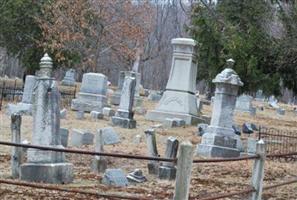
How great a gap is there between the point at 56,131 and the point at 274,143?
10.2m

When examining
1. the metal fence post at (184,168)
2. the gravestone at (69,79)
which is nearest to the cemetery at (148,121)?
the metal fence post at (184,168)

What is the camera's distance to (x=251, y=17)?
18484 millimetres

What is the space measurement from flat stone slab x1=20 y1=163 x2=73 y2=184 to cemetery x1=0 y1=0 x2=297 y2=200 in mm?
17

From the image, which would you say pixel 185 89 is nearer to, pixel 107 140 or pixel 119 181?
pixel 107 140

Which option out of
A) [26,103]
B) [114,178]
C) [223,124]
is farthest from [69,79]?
[114,178]

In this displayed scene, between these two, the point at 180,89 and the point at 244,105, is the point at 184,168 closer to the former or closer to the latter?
the point at 180,89

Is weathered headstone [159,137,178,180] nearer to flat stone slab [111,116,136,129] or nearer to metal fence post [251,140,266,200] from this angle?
metal fence post [251,140,266,200]

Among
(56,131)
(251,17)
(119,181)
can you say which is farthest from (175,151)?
(251,17)

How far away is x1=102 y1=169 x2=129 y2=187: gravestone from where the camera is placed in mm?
9656

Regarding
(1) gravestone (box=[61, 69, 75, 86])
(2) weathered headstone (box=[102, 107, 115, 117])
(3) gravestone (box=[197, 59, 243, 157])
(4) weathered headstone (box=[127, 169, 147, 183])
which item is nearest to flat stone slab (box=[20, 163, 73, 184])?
(4) weathered headstone (box=[127, 169, 147, 183])

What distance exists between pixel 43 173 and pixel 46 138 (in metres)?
0.64

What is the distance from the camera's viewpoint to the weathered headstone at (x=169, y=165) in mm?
10531

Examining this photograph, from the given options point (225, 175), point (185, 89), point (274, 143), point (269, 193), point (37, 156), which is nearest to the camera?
point (37, 156)

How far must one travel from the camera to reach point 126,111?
19.9 m
